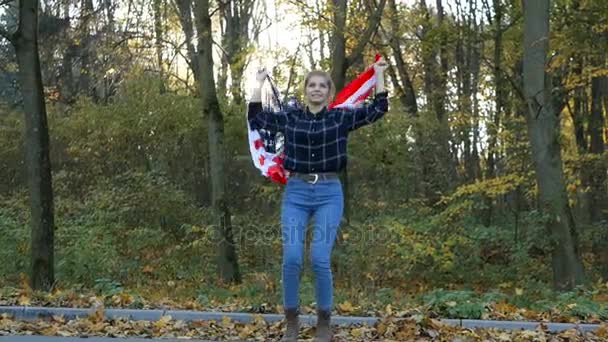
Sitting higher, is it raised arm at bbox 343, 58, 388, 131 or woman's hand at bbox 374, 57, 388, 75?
woman's hand at bbox 374, 57, 388, 75

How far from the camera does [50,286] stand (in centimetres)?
1020

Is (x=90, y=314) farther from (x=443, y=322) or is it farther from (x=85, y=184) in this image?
(x=85, y=184)

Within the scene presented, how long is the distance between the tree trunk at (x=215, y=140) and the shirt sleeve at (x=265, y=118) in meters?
7.65

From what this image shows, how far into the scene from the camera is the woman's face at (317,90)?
18.4ft

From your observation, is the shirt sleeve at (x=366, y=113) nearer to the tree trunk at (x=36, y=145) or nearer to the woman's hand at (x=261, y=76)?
the woman's hand at (x=261, y=76)

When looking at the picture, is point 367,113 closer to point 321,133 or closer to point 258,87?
point 321,133

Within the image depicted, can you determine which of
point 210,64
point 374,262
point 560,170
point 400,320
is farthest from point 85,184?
point 400,320

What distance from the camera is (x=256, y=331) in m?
6.29

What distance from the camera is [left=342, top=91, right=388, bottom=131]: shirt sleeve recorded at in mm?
5590

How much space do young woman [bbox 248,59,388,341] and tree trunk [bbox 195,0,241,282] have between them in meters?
8.10

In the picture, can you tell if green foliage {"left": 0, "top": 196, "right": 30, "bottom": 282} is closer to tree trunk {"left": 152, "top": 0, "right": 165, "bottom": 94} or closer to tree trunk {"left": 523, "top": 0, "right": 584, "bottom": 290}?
tree trunk {"left": 152, "top": 0, "right": 165, "bottom": 94}

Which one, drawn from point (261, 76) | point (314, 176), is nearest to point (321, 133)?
point (314, 176)

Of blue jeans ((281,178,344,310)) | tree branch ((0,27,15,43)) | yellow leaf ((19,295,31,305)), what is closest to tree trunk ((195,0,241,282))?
tree branch ((0,27,15,43))

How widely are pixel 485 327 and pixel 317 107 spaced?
2.48 meters
